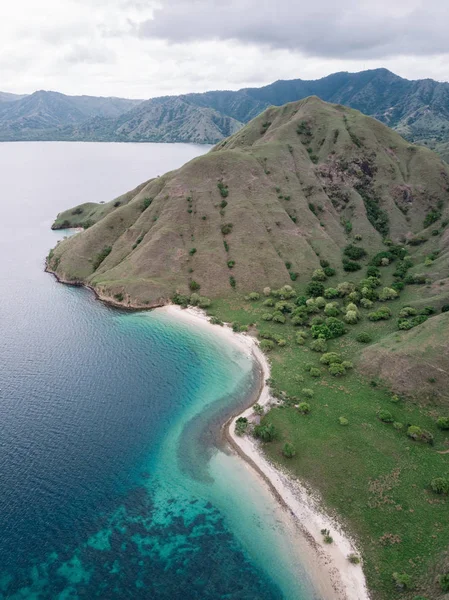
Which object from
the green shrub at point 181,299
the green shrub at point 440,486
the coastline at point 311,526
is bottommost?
the coastline at point 311,526

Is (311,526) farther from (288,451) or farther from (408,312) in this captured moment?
(408,312)

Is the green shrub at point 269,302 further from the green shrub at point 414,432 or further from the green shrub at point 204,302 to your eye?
the green shrub at point 414,432

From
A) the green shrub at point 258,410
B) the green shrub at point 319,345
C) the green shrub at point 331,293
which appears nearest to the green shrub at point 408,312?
the green shrub at point 331,293

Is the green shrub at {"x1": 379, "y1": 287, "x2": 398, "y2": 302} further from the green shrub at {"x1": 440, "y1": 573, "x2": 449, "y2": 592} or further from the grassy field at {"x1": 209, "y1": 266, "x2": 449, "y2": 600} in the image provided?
the green shrub at {"x1": 440, "y1": 573, "x2": 449, "y2": 592}

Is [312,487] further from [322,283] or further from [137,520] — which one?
[322,283]

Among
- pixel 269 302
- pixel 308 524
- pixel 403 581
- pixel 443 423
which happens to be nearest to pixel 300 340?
pixel 269 302

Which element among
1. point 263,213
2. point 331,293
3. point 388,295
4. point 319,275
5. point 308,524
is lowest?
point 308,524
